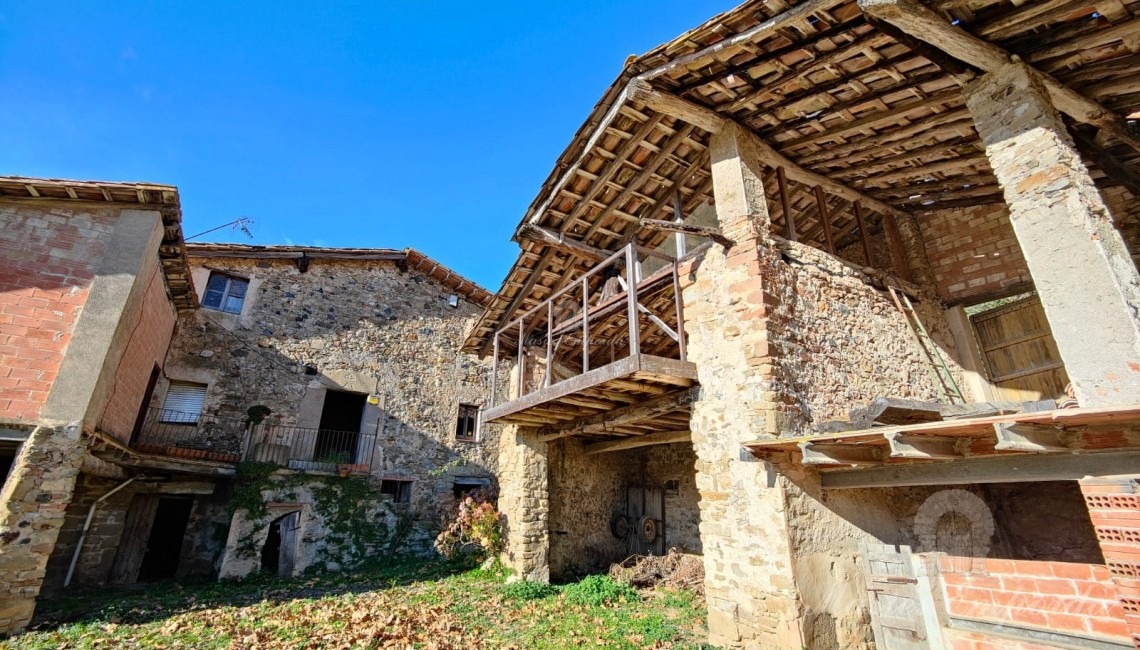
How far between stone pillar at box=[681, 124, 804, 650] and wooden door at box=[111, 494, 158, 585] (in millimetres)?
11763

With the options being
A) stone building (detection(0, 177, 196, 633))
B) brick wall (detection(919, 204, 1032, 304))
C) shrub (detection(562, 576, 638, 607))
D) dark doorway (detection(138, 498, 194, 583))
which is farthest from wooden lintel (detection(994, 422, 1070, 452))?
dark doorway (detection(138, 498, 194, 583))

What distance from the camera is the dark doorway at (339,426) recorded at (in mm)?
12378

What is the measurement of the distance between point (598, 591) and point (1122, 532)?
20.9 ft

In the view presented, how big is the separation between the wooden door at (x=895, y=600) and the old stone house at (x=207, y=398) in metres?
9.54

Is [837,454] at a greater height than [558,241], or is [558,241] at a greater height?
[558,241]

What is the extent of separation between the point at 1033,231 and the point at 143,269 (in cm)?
1177

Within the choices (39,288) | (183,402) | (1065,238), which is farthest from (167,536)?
(1065,238)

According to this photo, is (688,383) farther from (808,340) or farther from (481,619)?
(481,619)

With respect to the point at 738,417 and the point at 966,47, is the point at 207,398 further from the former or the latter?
the point at 966,47

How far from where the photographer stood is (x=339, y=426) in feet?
44.5

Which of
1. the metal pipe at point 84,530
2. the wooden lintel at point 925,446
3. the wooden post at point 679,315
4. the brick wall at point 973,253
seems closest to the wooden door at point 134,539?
the metal pipe at point 84,530

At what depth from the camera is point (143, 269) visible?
309 inches

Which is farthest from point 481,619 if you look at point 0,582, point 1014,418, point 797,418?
point 1014,418

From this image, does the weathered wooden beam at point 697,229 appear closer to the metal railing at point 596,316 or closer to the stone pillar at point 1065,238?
the metal railing at point 596,316
